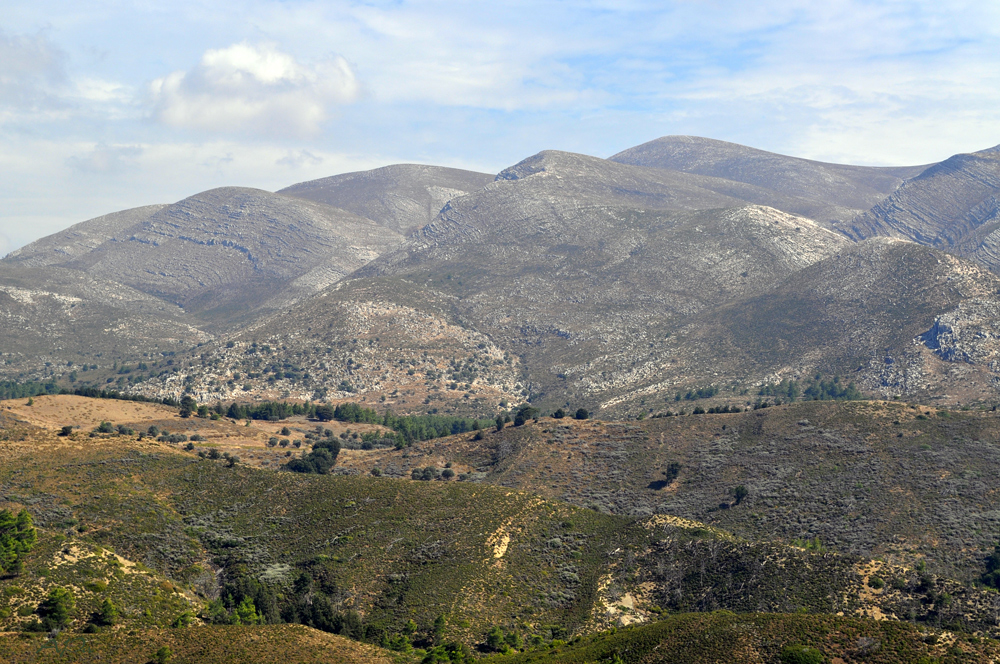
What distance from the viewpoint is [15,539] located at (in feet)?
238

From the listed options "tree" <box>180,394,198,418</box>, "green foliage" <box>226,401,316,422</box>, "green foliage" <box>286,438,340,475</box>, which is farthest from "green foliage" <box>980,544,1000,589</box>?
"green foliage" <box>226,401,316,422</box>

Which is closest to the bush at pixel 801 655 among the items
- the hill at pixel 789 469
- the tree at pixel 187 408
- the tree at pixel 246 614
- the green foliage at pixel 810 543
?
the hill at pixel 789 469

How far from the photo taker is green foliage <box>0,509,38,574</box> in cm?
6831

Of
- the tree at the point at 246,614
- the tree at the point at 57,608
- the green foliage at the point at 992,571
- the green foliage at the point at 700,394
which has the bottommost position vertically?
the green foliage at the point at 992,571

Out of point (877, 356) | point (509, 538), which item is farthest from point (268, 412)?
point (877, 356)

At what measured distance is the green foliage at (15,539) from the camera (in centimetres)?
6831

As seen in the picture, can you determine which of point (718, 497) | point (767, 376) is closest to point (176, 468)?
point (718, 497)

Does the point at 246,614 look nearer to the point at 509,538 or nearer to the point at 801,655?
the point at 509,538

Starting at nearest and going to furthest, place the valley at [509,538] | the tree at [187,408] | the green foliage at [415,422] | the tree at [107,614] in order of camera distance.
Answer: the valley at [509,538] → the tree at [107,614] → the tree at [187,408] → the green foliage at [415,422]

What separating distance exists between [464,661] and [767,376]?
134929mm

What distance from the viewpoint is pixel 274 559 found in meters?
86.2

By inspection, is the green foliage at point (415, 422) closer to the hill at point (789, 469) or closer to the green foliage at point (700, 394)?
the hill at point (789, 469)

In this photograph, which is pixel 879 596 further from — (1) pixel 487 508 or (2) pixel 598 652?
(1) pixel 487 508

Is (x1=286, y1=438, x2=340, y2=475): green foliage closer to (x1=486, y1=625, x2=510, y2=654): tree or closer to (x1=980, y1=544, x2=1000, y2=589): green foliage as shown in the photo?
(x1=486, y1=625, x2=510, y2=654): tree
